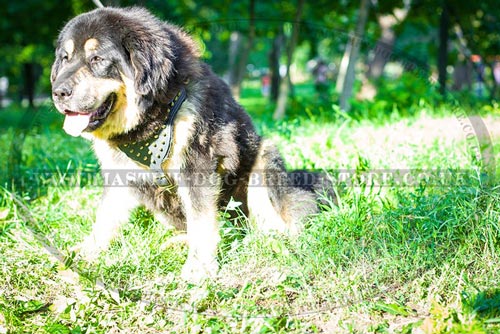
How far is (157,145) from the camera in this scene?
2939mm

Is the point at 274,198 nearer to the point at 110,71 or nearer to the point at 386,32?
the point at 110,71

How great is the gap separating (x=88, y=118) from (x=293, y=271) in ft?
5.20

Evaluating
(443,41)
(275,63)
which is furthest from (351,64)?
(275,63)

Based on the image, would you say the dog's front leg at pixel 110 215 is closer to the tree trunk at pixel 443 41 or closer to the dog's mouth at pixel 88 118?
the dog's mouth at pixel 88 118

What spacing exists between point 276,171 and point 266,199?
0.75ft

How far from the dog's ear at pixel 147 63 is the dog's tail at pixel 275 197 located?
1.04 m

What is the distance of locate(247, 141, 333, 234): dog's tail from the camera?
3.42m

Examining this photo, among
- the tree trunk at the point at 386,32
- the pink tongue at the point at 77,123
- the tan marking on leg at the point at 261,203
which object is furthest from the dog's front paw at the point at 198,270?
the tree trunk at the point at 386,32

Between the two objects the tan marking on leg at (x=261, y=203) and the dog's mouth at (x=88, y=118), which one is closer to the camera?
the dog's mouth at (x=88, y=118)

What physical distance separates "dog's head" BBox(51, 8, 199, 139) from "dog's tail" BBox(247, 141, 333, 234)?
0.97 metres

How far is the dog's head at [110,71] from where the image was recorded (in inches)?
108

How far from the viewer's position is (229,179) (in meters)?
3.39

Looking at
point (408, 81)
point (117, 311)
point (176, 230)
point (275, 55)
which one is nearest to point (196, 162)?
point (176, 230)

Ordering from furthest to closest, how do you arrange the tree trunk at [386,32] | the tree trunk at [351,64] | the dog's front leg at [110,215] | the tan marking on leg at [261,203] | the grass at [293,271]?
the tree trunk at [386,32], the tree trunk at [351,64], the tan marking on leg at [261,203], the dog's front leg at [110,215], the grass at [293,271]
